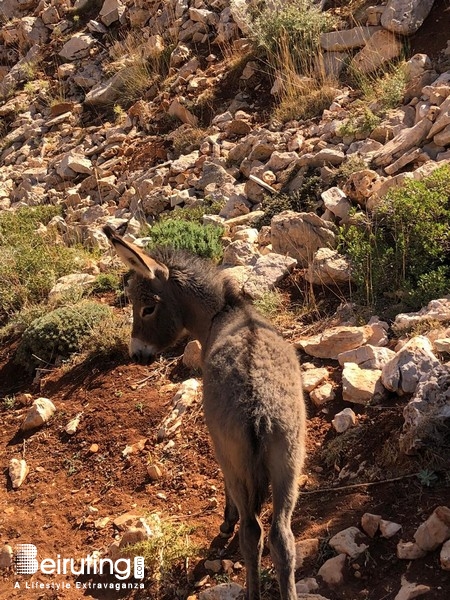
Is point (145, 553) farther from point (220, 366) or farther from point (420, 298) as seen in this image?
point (420, 298)

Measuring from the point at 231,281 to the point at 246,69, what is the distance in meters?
8.37

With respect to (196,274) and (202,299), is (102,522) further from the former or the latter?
(196,274)

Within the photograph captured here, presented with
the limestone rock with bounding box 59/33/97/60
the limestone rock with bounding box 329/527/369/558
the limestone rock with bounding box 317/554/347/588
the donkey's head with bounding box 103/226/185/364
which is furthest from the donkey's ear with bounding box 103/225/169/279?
the limestone rock with bounding box 59/33/97/60

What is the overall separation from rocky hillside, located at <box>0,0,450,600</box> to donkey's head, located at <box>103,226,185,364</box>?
1.05 metres

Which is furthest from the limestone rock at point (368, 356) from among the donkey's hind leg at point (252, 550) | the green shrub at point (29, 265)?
the green shrub at point (29, 265)

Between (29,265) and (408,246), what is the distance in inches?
214

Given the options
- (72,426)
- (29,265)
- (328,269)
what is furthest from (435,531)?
(29,265)

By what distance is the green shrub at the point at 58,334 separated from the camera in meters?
8.75

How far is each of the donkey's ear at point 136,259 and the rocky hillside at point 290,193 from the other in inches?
61.4

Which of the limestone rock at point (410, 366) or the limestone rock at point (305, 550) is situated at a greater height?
the limestone rock at point (410, 366)

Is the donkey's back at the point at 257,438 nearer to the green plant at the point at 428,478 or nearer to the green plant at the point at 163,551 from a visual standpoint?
the green plant at the point at 428,478

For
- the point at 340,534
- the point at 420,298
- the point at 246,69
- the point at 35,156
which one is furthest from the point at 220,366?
the point at 35,156

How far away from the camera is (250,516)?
4371 millimetres

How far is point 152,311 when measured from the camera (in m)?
6.09
